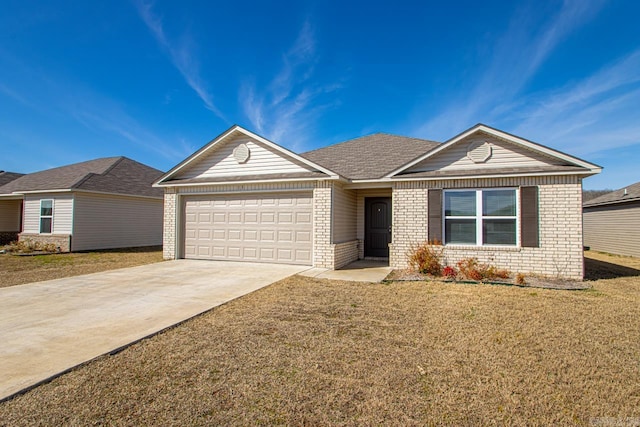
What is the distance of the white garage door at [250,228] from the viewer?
9969 millimetres

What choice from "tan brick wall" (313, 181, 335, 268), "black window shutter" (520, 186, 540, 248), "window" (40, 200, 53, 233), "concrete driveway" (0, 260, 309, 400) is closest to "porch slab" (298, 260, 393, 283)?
"tan brick wall" (313, 181, 335, 268)

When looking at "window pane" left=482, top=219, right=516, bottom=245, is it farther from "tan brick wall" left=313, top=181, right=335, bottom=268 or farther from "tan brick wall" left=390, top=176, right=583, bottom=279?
"tan brick wall" left=313, top=181, right=335, bottom=268

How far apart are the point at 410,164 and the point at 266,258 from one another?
569 cm

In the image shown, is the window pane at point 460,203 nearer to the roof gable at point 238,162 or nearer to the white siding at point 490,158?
the white siding at point 490,158

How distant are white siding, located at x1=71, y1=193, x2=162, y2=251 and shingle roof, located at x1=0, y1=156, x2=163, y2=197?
0.52m

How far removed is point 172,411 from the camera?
8.05 ft

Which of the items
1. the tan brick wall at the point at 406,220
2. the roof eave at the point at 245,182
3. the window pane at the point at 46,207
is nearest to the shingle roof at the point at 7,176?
the window pane at the point at 46,207

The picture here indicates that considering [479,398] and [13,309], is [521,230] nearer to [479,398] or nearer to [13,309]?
[479,398]

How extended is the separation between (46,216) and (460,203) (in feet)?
63.3

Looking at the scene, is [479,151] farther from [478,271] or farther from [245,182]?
[245,182]

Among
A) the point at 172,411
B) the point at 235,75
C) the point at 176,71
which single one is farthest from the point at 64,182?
the point at 172,411

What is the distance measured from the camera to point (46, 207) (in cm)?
1538

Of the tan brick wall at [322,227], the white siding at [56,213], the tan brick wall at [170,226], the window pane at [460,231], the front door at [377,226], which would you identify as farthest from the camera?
the white siding at [56,213]

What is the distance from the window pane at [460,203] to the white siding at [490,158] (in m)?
0.80
